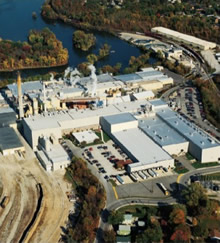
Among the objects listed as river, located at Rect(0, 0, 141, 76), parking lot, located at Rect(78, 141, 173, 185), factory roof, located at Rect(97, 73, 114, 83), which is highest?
factory roof, located at Rect(97, 73, 114, 83)

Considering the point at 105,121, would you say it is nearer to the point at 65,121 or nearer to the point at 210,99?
the point at 65,121

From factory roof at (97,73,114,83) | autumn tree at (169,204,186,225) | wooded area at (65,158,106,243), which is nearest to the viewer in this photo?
wooded area at (65,158,106,243)

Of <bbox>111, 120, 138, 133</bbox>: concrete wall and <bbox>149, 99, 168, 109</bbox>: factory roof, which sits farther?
<bbox>149, 99, 168, 109</bbox>: factory roof

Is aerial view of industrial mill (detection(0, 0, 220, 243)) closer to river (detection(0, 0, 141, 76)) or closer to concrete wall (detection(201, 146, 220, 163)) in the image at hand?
concrete wall (detection(201, 146, 220, 163))

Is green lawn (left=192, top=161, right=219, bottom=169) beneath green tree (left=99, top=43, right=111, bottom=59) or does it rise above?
above

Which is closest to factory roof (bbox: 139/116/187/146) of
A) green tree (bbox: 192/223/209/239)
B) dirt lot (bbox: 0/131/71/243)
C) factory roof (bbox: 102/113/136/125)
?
factory roof (bbox: 102/113/136/125)
